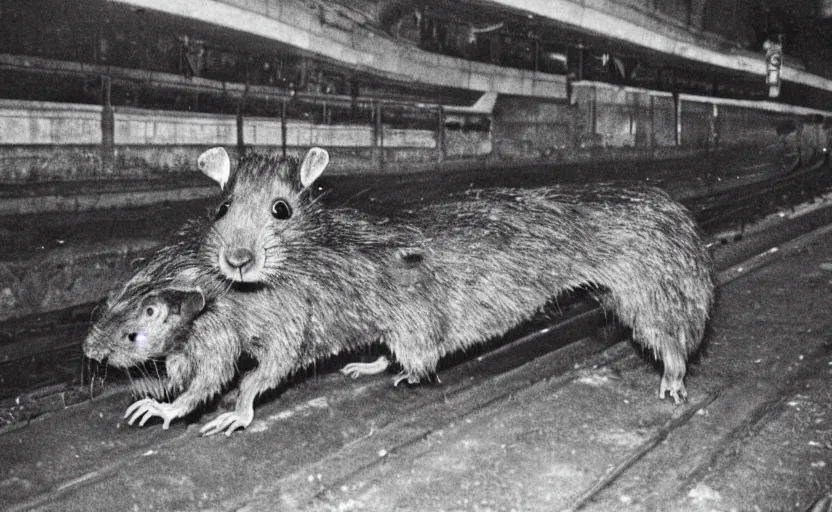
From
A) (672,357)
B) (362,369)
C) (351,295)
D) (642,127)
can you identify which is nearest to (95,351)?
(351,295)

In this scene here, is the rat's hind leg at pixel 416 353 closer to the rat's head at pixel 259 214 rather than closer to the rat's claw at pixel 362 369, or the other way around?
the rat's claw at pixel 362 369

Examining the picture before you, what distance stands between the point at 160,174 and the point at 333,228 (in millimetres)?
1531

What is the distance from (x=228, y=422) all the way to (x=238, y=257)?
0.95 meters

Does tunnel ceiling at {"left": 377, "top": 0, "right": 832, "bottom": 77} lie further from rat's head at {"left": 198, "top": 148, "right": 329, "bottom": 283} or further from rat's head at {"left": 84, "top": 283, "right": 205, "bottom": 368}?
rat's head at {"left": 84, "top": 283, "right": 205, "bottom": 368}

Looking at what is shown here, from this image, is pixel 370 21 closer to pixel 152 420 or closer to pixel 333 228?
pixel 333 228

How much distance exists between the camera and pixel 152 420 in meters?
3.67

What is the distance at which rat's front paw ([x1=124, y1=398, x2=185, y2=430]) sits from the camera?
11.0ft

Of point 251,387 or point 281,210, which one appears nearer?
point 281,210

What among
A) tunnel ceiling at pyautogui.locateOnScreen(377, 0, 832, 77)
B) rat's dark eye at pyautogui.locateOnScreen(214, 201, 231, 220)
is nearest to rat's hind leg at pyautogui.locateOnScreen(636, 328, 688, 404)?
rat's dark eye at pyautogui.locateOnScreen(214, 201, 231, 220)

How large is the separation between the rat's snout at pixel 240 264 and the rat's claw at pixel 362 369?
1.37 meters

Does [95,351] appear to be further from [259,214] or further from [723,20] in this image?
[723,20]

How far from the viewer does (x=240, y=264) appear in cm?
305

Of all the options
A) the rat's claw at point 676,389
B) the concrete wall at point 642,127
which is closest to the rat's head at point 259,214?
the rat's claw at point 676,389

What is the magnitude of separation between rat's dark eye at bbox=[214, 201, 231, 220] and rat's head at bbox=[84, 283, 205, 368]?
0.35 metres
